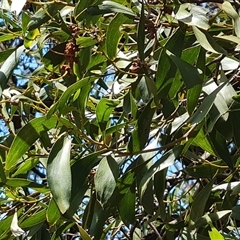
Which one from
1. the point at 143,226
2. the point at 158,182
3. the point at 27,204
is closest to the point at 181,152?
the point at 158,182

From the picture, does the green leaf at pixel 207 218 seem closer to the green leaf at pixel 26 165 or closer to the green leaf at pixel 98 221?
the green leaf at pixel 98 221

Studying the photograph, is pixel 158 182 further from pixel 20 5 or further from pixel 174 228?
pixel 20 5

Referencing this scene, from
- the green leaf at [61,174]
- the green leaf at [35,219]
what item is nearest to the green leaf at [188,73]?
the green leaf at [61,174]

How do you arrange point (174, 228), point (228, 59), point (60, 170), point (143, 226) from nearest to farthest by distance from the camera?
point (60, 170)
point (228, 59)
point (174, 228)
point (143, 226)

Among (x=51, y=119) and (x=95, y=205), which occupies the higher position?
(x=51, y=119)

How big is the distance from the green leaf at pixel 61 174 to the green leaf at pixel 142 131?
114mm

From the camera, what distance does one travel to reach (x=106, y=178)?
100cm

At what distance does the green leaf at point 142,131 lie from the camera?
101cm

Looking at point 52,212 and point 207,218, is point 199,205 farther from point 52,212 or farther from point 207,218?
point 52,212

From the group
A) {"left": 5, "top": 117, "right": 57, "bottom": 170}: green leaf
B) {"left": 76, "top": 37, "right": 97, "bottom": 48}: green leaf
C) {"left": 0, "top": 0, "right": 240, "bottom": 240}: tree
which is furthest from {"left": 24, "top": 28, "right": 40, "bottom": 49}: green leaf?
{"left": 5, "top": 117, "right": 57, "bottom": 170}: green leaf

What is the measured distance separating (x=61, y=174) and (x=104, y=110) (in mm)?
172

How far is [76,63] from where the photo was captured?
1.13 m

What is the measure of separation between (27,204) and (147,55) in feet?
1.48

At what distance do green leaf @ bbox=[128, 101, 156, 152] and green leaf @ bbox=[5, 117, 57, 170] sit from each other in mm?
155
